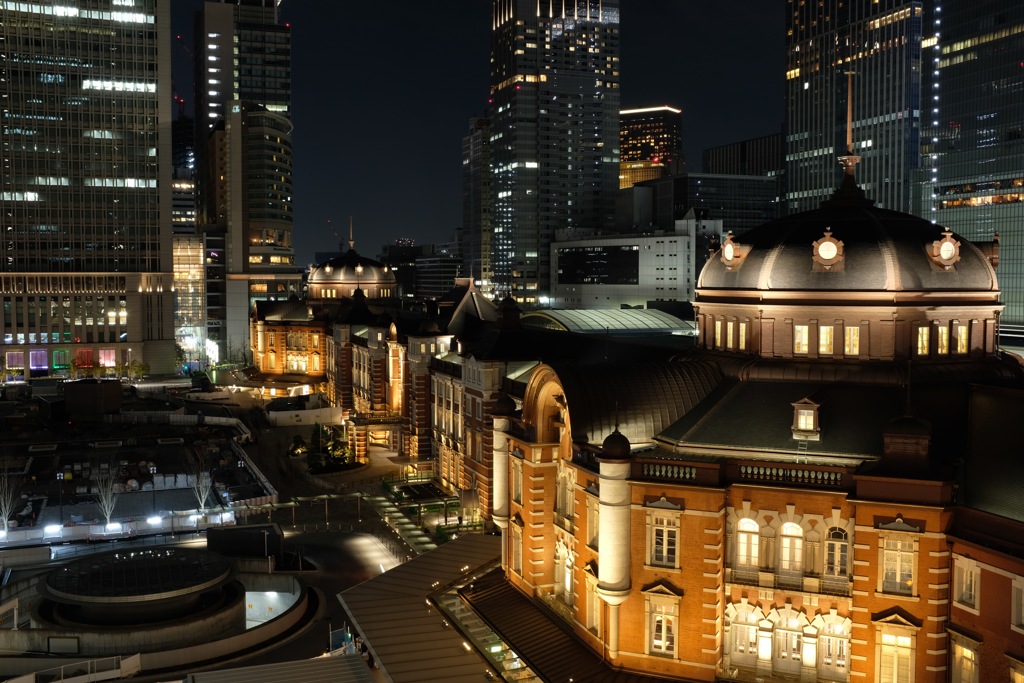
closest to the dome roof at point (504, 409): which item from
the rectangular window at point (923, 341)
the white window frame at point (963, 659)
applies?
the rectangular window at point (923, 341)

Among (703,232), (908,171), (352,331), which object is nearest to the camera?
(352,331)

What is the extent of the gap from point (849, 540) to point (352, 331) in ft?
Answer: 291

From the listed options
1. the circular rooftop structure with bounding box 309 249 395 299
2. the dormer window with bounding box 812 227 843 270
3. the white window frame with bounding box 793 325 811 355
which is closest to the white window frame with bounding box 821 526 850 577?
the white window frame with bounding box 793 325 811 355

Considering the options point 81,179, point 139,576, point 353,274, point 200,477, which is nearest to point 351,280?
point 353,274

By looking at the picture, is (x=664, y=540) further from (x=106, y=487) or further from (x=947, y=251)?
(x=106, y=487)

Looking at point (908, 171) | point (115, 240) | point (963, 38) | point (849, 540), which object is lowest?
point (849, 540)

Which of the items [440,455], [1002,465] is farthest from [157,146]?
[1002,465]

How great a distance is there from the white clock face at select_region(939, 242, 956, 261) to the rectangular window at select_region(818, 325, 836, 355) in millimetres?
6257

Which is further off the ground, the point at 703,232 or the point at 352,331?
the point at 703,232

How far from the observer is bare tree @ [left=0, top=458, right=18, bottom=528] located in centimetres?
6828

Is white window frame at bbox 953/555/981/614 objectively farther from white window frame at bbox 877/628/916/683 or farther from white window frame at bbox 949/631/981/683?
white window frame at bbox 877/628/916/683

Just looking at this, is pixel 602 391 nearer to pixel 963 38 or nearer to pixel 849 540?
pixel 849 540

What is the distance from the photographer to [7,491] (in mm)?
74375

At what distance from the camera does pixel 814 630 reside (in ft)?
126
